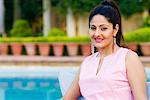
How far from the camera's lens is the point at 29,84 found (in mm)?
9086

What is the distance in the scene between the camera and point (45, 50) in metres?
12.0

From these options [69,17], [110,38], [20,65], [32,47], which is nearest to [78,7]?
[69,17]

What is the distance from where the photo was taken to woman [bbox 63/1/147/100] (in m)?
2.34

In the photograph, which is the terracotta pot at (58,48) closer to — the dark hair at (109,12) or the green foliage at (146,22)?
the green foliage at (146,22)

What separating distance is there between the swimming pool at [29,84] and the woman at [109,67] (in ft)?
15.4

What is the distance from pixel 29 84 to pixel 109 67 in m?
6.79

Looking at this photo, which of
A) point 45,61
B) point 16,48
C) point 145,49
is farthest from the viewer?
point 16,48

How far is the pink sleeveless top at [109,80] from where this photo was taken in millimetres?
2377

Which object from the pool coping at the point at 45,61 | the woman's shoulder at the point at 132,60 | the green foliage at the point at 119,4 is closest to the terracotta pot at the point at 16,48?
the pool coping at the point at 45,61

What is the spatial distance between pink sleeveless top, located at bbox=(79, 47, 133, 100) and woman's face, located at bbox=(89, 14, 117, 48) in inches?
3.4

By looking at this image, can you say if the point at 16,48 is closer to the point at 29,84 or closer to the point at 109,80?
the point at 29,84

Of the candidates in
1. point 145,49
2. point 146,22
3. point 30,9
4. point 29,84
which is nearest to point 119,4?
point 146,22

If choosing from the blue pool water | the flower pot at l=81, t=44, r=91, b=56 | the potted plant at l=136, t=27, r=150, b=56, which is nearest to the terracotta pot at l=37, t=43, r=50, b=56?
the flower pot at l=81, t=44, r=91, b=56

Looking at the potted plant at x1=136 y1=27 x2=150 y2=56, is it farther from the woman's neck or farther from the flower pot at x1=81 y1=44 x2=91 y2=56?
the woman's neck
